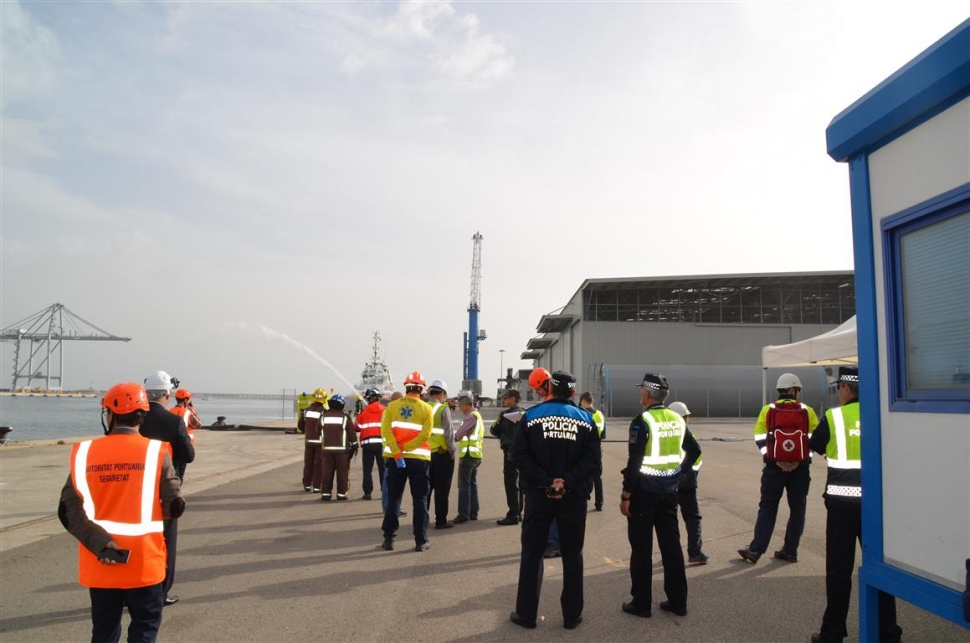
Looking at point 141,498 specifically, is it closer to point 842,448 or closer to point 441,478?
point 842,448

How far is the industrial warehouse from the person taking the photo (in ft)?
145

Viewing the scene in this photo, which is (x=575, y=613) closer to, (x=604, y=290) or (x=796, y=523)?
(x=796, y=523)

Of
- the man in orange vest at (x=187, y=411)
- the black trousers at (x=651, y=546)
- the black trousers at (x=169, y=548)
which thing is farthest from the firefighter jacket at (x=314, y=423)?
the black trousers at (x=651, y=546)

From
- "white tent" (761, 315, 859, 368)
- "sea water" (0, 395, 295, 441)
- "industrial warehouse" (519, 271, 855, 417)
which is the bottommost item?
"sea water" (0, 395, 295, 441)

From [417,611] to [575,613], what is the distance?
130 cm

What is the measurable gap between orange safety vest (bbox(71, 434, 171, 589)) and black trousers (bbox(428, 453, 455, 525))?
18.2 ft

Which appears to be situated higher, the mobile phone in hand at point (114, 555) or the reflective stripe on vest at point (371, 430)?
the mobile phone in hand at point (114, 555)

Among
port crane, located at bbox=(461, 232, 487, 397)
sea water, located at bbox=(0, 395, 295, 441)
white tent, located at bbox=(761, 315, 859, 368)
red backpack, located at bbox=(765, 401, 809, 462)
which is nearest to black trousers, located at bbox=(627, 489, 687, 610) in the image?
red backpack, located at bbox=(765, 401, 809, 462)

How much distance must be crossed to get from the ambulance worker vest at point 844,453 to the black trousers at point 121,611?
4652 millimetres

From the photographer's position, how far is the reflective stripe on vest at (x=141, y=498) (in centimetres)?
360

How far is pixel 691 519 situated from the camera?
285 inches

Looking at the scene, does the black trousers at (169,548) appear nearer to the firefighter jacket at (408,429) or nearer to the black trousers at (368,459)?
the firefighter jacket at (408,429)

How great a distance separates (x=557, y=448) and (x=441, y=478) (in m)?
4.14

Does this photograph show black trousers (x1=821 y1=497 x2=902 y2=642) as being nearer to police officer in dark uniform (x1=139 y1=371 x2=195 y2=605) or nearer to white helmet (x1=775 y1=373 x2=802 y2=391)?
white helmet (x1=775 y1=373 x2=802 y2=391)
